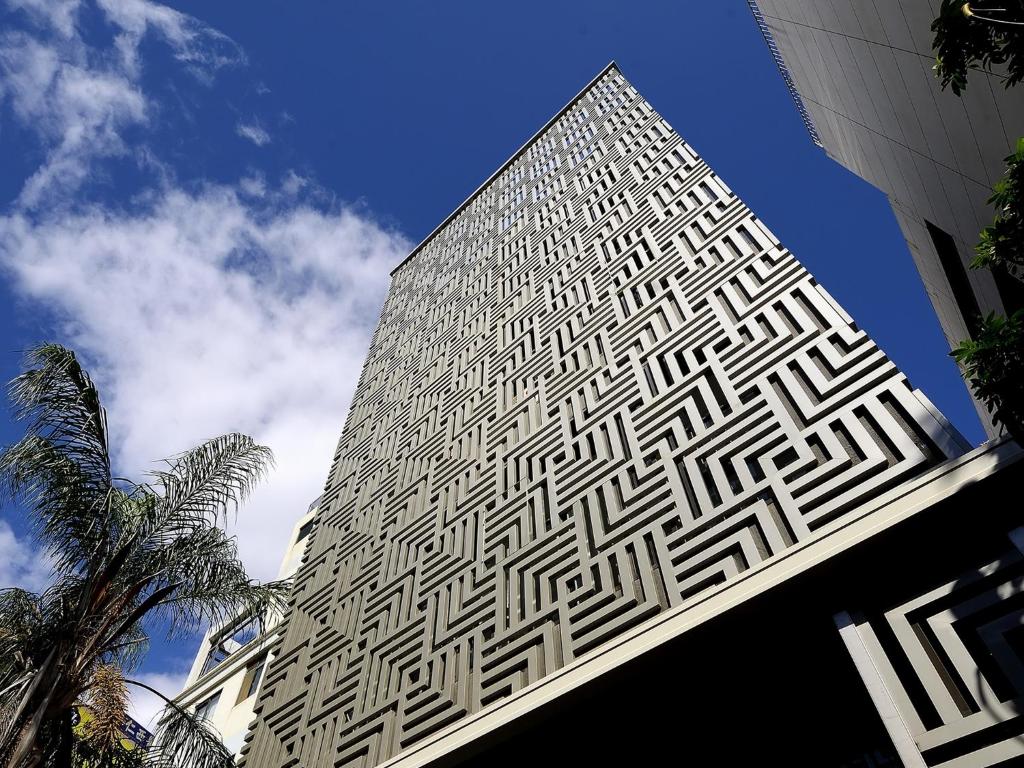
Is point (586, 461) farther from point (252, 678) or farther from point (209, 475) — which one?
point (252, 678)

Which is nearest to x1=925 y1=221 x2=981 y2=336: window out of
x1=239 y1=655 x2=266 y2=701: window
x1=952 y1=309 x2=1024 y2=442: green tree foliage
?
x1=952 y1=309 x2=1024 y2=442: green tree foliage

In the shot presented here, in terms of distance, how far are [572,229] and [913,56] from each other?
696 cm

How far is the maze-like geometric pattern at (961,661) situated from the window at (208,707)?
55.0ft

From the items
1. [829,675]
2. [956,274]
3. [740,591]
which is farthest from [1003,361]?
[956,274]

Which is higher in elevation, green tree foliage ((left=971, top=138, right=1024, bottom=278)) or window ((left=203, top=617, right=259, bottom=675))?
window ((left=203, top=617, right=259, bottom=675))

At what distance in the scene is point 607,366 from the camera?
982cm

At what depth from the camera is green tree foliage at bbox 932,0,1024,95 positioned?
3826 millimetres

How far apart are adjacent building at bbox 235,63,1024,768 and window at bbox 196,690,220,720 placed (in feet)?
21.9

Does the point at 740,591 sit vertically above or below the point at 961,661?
above

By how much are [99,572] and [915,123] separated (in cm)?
1230

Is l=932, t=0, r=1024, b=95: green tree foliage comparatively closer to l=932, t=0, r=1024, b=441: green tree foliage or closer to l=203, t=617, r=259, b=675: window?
l=932, t=0, r=1024, b=441: green tree foliage

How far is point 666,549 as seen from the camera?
6.81 meters

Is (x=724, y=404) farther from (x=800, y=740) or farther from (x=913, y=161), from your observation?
(x=913, y=161)

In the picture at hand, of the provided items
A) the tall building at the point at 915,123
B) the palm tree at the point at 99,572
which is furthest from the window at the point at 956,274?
the palm tree at the point at 99,572
